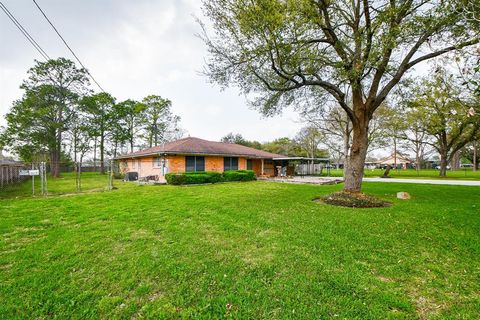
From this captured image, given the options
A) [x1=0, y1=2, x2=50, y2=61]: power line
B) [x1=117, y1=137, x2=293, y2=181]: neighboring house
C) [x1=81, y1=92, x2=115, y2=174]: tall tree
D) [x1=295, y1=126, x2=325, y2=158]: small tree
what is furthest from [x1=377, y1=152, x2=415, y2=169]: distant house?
[x1=81, y1=92, x2=115, y2=174]: tall tree

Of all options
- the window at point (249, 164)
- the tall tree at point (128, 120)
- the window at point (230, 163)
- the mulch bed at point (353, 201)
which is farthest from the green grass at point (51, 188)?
the tall tree at point (128, 120)

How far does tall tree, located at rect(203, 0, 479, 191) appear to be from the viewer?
5730 mm

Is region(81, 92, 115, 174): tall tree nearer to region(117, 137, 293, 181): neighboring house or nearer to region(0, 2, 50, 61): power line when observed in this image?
region(117, 137, 293, 181): neighboring house

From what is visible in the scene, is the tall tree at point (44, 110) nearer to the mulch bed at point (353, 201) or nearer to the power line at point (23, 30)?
the power line at point (23, 30)

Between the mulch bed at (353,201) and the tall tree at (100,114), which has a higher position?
the tall tree at (100,114)

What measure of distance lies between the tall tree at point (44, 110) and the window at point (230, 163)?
19320 millimetres

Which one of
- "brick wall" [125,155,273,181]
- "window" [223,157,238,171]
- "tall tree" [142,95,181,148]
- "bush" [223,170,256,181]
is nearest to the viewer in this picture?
"brick wall" [125,155,273,181]

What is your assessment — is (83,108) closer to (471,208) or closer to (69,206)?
(69,206)

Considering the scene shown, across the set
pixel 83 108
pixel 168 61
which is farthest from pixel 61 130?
pixel 168 61

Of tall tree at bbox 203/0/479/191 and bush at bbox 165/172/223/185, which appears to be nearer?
tall tree at bbox 203/0/479/191

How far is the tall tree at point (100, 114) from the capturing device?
86.5 ft

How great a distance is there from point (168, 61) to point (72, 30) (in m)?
4.85

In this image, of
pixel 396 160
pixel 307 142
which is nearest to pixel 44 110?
pixel 307 142

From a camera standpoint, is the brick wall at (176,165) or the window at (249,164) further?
the window at (249,164)
